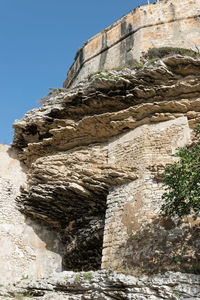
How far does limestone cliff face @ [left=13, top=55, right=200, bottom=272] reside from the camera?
8.55 meters

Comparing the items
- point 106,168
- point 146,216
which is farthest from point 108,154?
point 146,216

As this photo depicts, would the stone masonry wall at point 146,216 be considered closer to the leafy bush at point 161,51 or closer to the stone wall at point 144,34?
the leafy bush at point 161,51

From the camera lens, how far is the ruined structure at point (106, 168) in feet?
26.5

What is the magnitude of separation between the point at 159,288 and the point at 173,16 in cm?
1336

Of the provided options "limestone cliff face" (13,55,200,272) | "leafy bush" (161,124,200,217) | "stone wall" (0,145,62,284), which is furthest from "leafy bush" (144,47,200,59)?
"leafy bush" (161,124,200,217)

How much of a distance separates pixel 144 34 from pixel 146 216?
10.3 metres

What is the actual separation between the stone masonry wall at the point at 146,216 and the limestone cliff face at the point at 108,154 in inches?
1.1

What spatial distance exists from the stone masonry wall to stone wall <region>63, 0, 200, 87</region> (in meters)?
5.77

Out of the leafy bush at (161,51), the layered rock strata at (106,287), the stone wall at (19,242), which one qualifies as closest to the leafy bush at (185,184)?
the layered rock strata at (106,287)

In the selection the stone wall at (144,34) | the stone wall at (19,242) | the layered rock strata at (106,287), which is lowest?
the layered rock strata at (106,287)

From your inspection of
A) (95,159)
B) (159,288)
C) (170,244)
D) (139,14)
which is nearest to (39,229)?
(95,159)

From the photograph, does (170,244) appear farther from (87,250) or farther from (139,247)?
(87,250)

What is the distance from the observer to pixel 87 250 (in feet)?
34.8

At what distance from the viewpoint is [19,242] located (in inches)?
420
